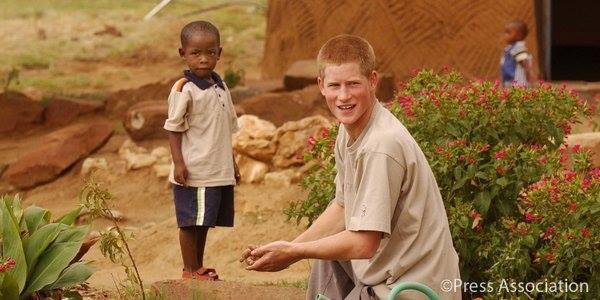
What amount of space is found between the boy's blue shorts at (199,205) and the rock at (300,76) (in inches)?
197

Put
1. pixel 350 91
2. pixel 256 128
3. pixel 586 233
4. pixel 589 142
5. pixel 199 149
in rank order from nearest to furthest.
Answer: pixel 350 91
pixel 586 233
pixel 199 149
pixel 589 142
pixel 256 128

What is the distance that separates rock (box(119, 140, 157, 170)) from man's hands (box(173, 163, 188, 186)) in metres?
4.10

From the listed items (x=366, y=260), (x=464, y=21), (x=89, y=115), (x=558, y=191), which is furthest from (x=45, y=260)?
(x=89, y=115)

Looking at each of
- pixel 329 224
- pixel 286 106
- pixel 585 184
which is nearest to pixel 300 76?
pixel 286 106

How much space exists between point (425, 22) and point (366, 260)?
753cm

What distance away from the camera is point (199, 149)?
267 inches

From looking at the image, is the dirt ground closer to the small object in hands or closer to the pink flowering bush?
the small object in hands

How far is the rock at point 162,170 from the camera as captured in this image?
34.4 feet

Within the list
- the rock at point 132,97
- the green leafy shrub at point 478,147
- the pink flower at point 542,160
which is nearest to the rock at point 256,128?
the green leafy shrub at point 478,147

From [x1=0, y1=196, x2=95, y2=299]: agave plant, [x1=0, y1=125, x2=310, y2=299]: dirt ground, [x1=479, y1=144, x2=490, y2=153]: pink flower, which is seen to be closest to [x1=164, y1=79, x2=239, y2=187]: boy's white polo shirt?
[x1=0, y1=125, x2=310, y2=299]: dirt ground

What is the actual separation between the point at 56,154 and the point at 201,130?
489 cm

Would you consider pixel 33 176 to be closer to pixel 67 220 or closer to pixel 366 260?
pixel 67 220

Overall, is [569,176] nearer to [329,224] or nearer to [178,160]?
[329,224]

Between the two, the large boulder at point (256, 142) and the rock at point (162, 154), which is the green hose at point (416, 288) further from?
the rock at point (162, 154)
